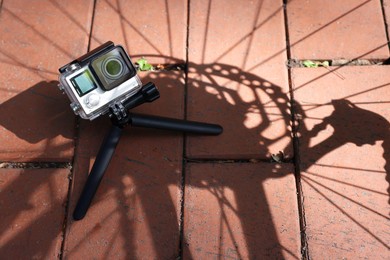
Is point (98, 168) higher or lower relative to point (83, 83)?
lower

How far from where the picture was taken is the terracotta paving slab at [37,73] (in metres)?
1.52

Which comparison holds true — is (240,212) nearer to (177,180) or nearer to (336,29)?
(177,180)

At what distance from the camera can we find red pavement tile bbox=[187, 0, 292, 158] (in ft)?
4.95

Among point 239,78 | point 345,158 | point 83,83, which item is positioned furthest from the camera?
point 239,78

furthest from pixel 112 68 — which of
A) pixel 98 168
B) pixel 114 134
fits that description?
pixel 98 168

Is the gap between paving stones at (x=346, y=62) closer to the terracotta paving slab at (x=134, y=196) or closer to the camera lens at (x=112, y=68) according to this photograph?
the terracotta paving slab at (x=134, y=196)

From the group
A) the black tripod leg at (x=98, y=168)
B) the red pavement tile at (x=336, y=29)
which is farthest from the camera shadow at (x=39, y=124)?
the red pavement tile at (x=336, y=29)

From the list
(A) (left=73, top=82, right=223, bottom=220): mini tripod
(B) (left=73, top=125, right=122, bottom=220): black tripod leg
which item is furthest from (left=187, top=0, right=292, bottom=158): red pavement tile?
(B) (left=73, top=125, right=122, bottom=220): black tripod leg

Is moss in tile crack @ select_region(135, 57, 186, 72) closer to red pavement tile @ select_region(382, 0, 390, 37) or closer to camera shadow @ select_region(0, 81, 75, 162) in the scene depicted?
camera shadow @ select_region(0, 81, 75, 162)

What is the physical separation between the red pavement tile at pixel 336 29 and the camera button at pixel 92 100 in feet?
2.54

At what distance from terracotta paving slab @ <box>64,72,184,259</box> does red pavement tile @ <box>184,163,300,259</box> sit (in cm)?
7

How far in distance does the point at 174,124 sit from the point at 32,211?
1.83 ft

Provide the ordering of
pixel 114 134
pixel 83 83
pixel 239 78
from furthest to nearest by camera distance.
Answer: pixel 239 78
pixel 114 134
pixel 83 83

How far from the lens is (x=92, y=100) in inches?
50.2
